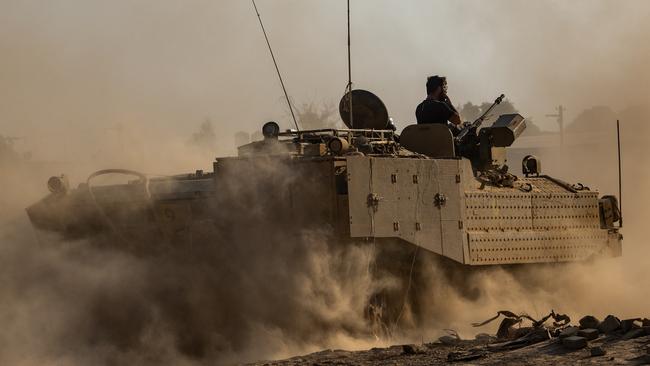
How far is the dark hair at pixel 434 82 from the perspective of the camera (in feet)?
62.0

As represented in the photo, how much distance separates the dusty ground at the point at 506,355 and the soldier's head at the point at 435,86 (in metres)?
5.41

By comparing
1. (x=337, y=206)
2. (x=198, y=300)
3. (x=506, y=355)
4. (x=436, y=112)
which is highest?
(x=436, y=112)

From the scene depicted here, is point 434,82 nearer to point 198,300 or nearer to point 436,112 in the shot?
point 436,112

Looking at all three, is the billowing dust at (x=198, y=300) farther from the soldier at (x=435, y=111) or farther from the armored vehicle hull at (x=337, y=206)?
the soldier at (x=435, y=111)

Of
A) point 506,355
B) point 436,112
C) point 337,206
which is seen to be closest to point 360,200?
point 337,206

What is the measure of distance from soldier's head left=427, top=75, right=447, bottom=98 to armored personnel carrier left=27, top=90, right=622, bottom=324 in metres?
0.64

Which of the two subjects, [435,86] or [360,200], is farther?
[435,86]

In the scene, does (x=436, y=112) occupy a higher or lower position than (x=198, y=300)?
higher

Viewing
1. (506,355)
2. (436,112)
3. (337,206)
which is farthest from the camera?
(436,112)

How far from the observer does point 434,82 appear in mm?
18906

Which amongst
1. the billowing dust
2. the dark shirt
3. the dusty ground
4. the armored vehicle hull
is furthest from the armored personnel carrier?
the dusty ground

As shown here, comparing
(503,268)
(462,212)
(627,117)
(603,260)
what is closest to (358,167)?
(462,212)

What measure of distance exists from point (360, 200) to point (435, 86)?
15.6 ft

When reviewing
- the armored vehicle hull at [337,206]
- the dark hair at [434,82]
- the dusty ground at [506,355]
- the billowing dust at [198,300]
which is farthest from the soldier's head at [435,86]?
the dusty ground at [506,355]
